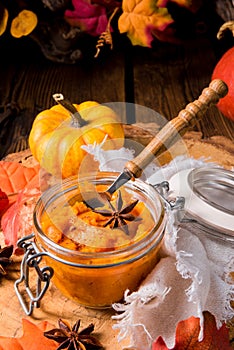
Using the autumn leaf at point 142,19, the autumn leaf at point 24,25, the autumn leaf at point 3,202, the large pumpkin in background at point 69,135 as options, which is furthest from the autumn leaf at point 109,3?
the autumn leaf at point 3,202

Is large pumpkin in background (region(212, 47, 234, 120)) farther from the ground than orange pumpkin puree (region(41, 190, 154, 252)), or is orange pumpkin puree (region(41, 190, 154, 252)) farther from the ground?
orange pumpkin puree (region(41, 190, 154, 252))

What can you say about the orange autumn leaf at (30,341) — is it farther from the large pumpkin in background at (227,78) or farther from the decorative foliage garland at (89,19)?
the decorative foliage garland at (89,19)

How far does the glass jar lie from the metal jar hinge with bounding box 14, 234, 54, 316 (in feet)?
0.06

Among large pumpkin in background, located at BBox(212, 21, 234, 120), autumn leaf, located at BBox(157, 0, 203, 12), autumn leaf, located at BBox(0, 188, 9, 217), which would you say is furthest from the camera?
autumn leaf, located at BBox(157, 0, 203, 12)

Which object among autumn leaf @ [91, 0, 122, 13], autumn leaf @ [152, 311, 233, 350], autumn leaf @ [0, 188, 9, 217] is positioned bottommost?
autumn leaf @ [152, 311, 233, 350]

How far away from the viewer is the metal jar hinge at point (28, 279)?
4.62ft

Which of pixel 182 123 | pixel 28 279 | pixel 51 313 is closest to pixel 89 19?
pixel 182 123

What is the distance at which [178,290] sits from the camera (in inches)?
55.4

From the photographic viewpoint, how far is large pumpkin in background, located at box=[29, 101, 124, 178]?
1.99 meters

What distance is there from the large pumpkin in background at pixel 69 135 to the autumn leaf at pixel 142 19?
0.67m

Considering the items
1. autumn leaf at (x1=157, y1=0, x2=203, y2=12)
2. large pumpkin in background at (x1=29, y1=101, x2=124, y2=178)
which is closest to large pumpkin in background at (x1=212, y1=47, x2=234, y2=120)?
autumn leaf at (x1=157, y1=0, x2=203, y2=12)

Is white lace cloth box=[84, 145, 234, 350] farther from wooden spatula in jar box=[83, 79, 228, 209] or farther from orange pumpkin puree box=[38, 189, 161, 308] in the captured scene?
wooden spatula in jar box=[83, 79, 228, 209]

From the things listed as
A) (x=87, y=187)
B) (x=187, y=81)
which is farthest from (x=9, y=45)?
(x=87, y=187)

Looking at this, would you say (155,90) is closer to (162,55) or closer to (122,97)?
(122,97)
